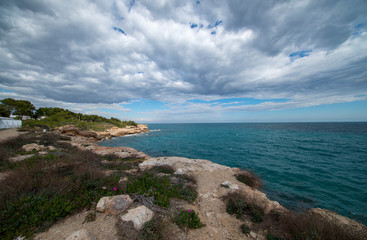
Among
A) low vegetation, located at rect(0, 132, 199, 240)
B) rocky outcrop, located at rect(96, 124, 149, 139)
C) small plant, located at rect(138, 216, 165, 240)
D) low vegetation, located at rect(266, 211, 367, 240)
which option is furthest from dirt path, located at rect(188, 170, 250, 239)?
rocky outcrop, located at rect(96, 124, 149, 139)

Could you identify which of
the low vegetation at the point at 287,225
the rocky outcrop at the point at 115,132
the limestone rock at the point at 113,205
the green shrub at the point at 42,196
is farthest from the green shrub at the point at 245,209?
the rocky outcrop at the point at 115,132

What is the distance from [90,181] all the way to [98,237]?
→ 3205 mm

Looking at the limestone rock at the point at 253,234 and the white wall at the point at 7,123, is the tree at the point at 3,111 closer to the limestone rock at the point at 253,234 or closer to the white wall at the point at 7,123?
the white wall at the point at 7,123

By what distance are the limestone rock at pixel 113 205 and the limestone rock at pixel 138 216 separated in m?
0.46

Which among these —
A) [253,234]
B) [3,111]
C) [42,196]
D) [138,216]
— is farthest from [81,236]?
[3,111]

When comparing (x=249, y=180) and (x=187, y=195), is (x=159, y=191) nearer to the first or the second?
(x=187, y=195)

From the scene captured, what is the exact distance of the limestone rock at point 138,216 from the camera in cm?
440

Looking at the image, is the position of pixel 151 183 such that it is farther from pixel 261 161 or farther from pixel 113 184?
pixel 261 161

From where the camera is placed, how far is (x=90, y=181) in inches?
251

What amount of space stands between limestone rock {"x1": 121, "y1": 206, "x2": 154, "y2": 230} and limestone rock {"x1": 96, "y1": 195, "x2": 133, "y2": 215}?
46cm

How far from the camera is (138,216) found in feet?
15.2

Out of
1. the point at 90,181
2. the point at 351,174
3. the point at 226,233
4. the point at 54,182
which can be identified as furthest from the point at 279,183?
the point at 54,182

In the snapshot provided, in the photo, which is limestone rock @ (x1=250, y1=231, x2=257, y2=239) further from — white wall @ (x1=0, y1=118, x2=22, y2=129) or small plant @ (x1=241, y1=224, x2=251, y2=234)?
white wall @ (x1=0, y1=118, x2=22, y2=129)

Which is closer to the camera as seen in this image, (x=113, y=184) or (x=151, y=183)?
(x=113, y=184)
